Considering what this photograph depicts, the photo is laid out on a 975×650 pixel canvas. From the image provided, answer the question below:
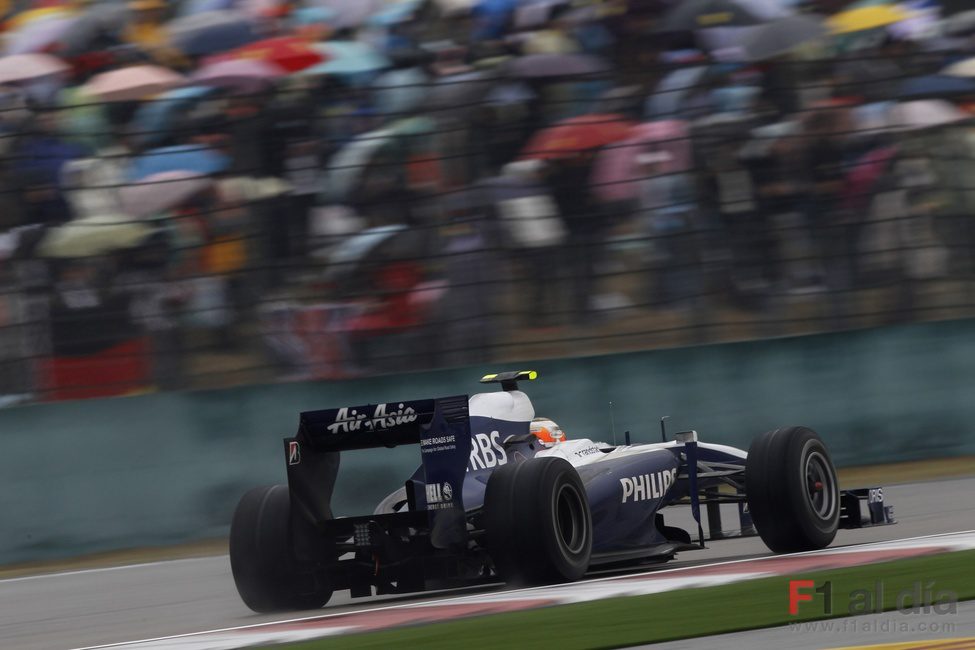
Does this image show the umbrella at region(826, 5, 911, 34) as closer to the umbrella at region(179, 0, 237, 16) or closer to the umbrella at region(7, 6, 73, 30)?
the umbrella at region(179, 0, 237, 16)

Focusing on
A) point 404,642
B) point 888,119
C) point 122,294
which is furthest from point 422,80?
point 404,642

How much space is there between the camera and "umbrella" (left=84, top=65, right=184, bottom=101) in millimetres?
13969

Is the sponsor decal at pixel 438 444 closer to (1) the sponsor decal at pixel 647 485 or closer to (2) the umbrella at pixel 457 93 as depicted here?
(1) the sponsor decal at pixel 647 485

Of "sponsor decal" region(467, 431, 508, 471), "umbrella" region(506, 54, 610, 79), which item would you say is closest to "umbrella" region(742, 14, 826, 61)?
"umbrella" region(506, 54, 610, 79)

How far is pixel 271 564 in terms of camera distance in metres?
7.50

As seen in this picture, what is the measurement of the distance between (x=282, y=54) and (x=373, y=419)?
7630 millimetres

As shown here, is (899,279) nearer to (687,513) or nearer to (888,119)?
(888,119)

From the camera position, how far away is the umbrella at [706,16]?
14875 millimetres

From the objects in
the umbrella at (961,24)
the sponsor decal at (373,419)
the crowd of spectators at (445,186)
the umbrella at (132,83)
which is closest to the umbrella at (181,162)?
the crowd of spectators at (445,186)

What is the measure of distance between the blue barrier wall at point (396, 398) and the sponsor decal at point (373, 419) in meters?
4.29

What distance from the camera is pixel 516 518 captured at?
6754mm

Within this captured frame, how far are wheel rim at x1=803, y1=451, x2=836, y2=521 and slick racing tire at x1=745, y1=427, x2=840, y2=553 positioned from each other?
61mm

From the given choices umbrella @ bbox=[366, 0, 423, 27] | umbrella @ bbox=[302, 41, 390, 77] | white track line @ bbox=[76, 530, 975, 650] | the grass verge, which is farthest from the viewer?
umbrella @ bbox=[366, 0, 423, 27]

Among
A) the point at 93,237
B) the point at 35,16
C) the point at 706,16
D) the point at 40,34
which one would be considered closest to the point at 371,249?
the point at 93,237
